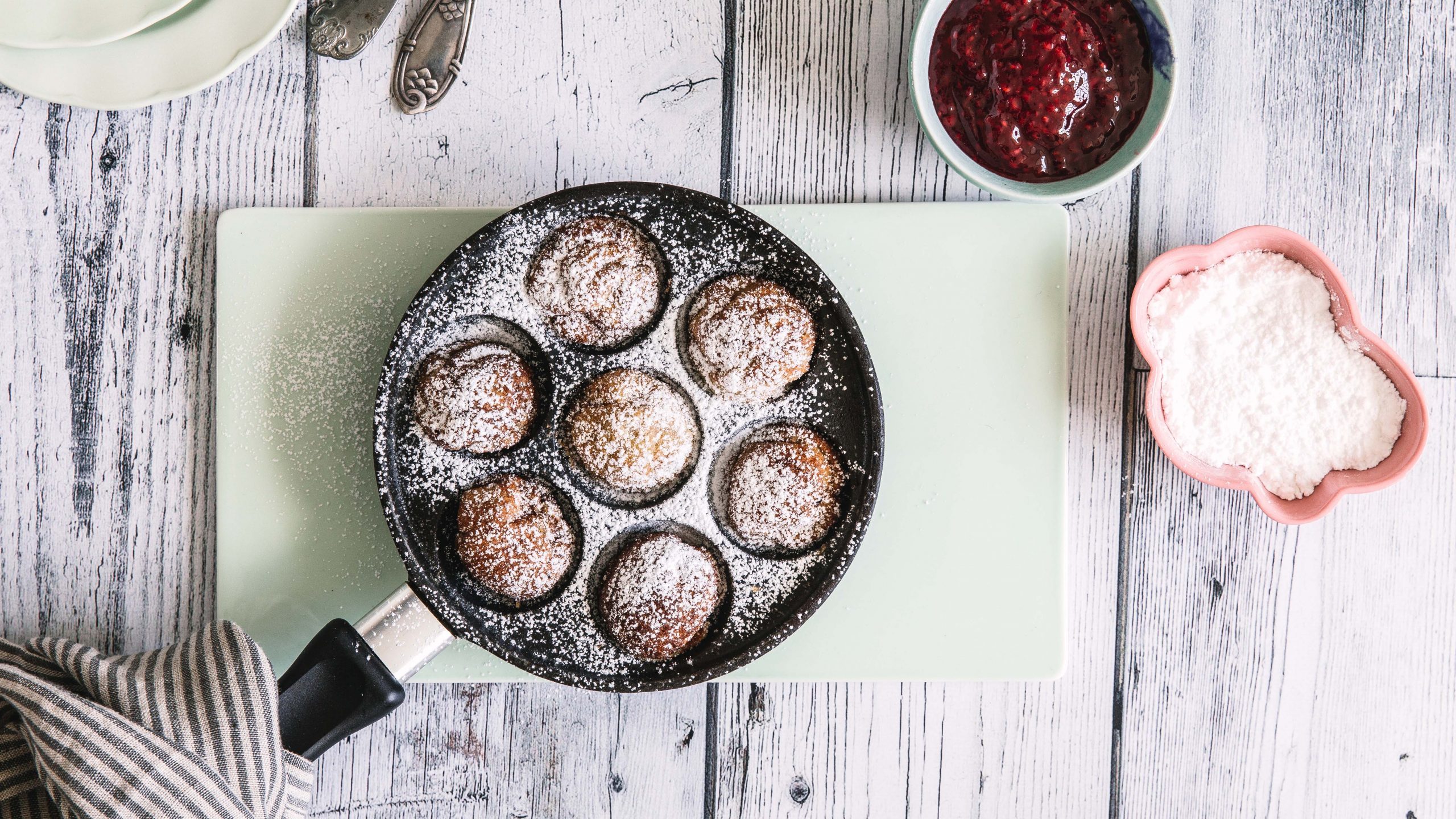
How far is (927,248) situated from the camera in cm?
150

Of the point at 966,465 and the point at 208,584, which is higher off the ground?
the point at 966,465

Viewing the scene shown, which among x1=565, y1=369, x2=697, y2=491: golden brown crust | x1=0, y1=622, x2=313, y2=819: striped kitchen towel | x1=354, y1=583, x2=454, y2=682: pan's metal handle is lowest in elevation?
x1=0, y1=622, x2=313, y2=819: striped kitchen towel

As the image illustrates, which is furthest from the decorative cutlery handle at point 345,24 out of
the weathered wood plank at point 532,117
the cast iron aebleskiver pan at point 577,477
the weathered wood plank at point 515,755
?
the weathered wood plank at point 515,755

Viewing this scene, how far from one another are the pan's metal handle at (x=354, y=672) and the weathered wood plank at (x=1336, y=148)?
1292 mm

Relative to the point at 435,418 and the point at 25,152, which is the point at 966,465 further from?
the point at 25,152

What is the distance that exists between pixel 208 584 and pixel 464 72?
945mm

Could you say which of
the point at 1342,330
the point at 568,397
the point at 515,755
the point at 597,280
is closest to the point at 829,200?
the point at 597,280

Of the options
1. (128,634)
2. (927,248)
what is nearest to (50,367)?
(128,634)

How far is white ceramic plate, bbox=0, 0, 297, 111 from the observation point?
1396mm

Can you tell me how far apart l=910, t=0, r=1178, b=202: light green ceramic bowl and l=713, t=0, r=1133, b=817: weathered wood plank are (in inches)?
5.9

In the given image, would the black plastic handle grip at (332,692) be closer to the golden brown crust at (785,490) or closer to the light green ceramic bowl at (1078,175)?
the golden brown crust at (785,490)

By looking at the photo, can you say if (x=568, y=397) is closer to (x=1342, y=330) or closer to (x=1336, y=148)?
(x=1342, y=330)

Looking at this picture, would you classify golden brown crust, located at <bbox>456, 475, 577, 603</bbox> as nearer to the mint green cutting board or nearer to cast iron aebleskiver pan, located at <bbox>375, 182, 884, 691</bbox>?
cast iron aebleskiver pan, located at <bbox>375, 182, 884, 691</bbox>

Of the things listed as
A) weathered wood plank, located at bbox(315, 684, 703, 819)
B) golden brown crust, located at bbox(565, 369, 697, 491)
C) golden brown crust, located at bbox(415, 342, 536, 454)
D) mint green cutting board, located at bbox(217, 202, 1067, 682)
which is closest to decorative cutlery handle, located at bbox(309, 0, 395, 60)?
mint green cutting board, located at bbox(217, 202, 1067, 682)
